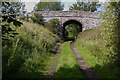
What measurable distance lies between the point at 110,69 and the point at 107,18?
7.02 feet

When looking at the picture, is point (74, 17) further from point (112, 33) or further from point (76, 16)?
point (112, 33)

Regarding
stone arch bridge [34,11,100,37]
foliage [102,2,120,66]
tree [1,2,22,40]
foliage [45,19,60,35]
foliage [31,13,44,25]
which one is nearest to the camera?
tree [1,2,22,40]

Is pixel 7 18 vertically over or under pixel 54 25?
over

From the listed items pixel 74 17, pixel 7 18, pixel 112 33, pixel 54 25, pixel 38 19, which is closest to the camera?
pixel 7 18

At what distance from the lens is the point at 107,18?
1147cm

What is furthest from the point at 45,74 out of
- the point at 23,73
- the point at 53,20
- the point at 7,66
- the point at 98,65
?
the point at 53,20

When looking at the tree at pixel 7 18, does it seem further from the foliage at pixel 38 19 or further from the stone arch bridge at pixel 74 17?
the stone arch bridge at pixel 74 17

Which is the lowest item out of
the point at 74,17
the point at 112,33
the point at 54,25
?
the point at 54,25

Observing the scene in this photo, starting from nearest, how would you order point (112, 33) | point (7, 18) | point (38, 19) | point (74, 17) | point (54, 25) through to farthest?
point (7, 18), point (112, 33), point (38, 19), point (54, 25), point (74, 17)

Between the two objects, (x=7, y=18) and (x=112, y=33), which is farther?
(x=112, y=33)

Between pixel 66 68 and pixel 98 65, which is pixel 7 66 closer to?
pixel 66 68

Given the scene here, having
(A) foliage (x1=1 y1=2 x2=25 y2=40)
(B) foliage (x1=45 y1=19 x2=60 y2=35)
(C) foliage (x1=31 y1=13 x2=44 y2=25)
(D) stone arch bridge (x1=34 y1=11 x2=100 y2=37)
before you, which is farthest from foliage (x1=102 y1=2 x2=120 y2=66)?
(D) stone arch bridge (x1=34 y1=11 x2=100 y2=37)

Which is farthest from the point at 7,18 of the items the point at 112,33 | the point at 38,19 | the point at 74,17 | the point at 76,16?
the point at 76,16

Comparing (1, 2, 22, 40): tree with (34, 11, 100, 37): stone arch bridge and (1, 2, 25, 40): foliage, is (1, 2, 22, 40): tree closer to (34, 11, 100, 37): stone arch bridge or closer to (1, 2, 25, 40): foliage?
(1, 2, 25, 40): foliage
